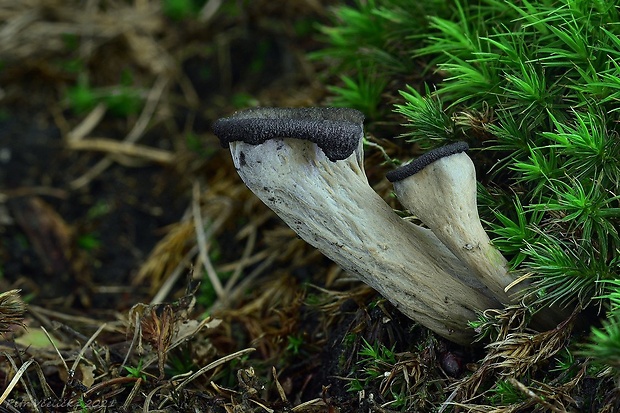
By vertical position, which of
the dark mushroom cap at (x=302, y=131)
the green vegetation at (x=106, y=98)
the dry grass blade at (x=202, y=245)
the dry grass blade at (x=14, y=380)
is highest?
the dark mushroom cap at (x=302, y=131)

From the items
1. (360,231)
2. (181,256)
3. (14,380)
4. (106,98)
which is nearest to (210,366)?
(14,380)

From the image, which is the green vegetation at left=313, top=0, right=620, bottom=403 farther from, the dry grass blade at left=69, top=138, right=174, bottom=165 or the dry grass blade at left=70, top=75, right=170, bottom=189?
the dry grass blade at left=70, top=75, right=170, bottom=189

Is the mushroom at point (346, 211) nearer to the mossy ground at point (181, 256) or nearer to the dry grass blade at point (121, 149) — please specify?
the mossy ground at point (181, 256)

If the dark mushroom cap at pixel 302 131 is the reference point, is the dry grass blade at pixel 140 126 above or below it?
below

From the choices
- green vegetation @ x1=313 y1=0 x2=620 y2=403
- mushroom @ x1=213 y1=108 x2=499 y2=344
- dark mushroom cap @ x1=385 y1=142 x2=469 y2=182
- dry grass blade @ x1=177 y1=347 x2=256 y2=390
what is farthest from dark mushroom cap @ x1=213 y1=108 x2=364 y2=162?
dry grass blade @ x1=177 y1=347 x2=256 y2=390

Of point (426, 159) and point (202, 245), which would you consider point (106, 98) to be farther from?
point (426, 159)

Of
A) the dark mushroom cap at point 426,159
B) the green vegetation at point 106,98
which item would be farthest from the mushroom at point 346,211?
the green vegetation at point 106,98
